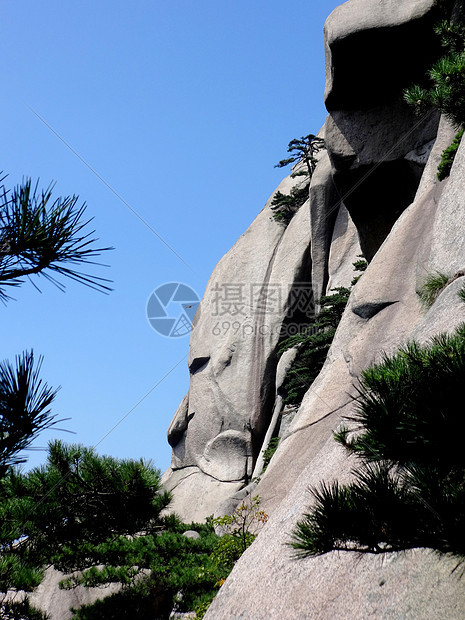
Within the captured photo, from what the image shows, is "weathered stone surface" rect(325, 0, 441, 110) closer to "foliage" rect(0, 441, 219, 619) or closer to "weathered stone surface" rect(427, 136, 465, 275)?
"weathered stone surface" rect(427, 136, 465, 275)

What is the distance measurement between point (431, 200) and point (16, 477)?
27.2ft

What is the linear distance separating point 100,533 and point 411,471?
654 centimetres

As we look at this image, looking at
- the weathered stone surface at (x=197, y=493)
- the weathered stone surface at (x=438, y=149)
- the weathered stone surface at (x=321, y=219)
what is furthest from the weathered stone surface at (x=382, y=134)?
the weathered stone surface at (x=197, y=493)

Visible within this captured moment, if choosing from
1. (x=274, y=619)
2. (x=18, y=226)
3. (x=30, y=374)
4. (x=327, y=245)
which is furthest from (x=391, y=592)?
(x=327, y=245)

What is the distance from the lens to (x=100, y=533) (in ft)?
26.1

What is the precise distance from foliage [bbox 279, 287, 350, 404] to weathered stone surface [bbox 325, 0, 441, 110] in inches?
220

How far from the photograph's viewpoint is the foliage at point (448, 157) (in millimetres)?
9695

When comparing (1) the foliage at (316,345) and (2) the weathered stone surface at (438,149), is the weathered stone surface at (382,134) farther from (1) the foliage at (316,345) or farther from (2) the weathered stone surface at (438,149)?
(1) the foliage at (316,345)

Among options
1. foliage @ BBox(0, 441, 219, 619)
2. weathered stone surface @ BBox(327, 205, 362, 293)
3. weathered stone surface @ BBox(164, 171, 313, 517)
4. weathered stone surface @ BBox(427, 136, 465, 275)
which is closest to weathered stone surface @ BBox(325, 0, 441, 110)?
weathered stone surface @ BBox(427, 136, 465, 275)

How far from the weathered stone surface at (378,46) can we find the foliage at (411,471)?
1132cm

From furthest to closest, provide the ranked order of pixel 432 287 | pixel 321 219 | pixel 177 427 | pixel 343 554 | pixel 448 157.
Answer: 1. pixel 177 427
2. pixel 321 219
3. pixel 448 157
4. pixel 432 287
5. pixel 343 554

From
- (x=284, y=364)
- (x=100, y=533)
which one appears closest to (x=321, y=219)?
(x=284, y=364)

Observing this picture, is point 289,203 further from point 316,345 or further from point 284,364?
point 316,345

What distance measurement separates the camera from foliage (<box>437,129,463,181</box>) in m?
9.70
